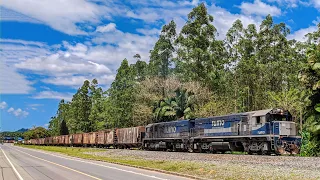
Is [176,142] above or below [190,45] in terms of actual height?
below

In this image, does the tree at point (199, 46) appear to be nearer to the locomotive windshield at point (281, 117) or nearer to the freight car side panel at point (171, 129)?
the freight car side panel at point (171, 129)

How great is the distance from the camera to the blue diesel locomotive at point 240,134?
86.6 feet

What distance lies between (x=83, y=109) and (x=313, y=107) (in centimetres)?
9424

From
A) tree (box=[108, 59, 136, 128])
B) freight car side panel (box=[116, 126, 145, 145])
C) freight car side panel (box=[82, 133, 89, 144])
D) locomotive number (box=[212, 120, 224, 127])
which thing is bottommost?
freight car side panel (box=[82, 133, 89, 144])

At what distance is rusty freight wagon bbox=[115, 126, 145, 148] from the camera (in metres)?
47.9

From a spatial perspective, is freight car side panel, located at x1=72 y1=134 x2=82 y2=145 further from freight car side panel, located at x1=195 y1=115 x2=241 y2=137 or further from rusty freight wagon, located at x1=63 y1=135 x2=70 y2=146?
freight car side panel, located at x1=195 y1=115 x2=241 y2=137

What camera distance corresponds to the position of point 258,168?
17688mm

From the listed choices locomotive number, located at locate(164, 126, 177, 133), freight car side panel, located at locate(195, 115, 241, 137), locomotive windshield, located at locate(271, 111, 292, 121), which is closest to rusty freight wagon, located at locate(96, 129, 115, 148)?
locomotive number, located at locate(164, 126, 177, 133)

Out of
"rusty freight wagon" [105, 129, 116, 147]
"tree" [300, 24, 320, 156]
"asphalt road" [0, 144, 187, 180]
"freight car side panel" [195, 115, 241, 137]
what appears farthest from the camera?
"rusty freight wagon" [105, 129, 116, 147]

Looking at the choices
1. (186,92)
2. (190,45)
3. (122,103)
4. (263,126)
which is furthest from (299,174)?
(122,103)

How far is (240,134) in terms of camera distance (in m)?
29.4

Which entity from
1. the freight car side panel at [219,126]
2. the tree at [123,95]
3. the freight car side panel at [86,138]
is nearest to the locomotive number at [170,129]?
the freight car side panel at [219,126]

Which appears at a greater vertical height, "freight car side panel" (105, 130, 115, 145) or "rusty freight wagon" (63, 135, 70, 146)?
"freight car side panel" (105, 130, 115, 145)

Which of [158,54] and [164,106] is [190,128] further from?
[158,54]
